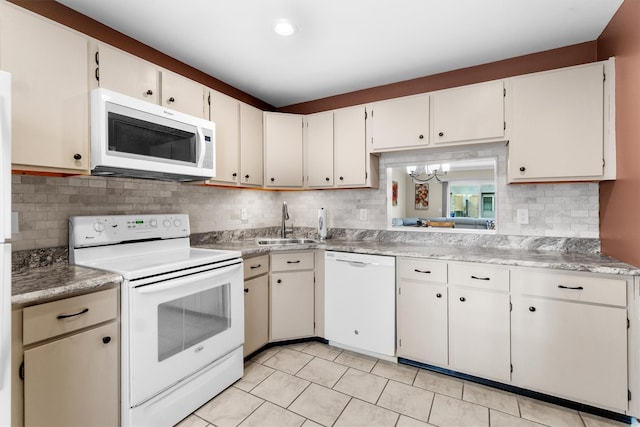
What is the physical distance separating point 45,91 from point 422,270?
2540 mm

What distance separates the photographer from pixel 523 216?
8.30 feet

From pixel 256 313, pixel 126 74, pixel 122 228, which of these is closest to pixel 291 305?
pixel 256 313

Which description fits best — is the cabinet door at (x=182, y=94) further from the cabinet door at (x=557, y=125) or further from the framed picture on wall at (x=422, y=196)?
the cabinet door at (x=557, y=125)

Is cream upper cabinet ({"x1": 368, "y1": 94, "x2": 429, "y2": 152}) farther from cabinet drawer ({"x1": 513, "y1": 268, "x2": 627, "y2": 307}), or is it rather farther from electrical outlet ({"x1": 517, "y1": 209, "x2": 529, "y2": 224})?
cabinet drawer ({"x1": 513, "y1": 268, "x2": 627, "y2": 307})

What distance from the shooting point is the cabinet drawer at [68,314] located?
128cm

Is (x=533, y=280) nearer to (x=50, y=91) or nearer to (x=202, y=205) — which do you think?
(x=202, y=205)

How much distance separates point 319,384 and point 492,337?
1.25 metres

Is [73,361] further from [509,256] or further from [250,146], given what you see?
[509,256]

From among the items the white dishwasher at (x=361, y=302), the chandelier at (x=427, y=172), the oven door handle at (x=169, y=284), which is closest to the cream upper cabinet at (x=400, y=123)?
the chandelier at (x=427, y=172)

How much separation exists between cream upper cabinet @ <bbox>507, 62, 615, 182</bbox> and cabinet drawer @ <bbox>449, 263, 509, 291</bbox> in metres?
0.73

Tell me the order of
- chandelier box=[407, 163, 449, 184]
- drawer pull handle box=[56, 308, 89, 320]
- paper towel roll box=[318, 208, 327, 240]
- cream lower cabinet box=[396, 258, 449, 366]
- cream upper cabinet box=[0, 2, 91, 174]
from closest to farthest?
drawer pull handle box=[56, 308, 89, 320]
cream upper cabinet box=[0, 2, 91, 174]
cream lower cabinet box=[396, 258, 449, 366]
chandelier box=[407, 163, 449, 184]
paper towel roll box=[318, 208, 327, 240]

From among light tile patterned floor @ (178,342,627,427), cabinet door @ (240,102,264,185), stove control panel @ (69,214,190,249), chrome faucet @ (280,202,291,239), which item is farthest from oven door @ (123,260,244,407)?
chrome faucet @ (280,202,291,239)

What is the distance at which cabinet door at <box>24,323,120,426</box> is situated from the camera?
1286 mm

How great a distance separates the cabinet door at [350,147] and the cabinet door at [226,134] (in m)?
0.96
